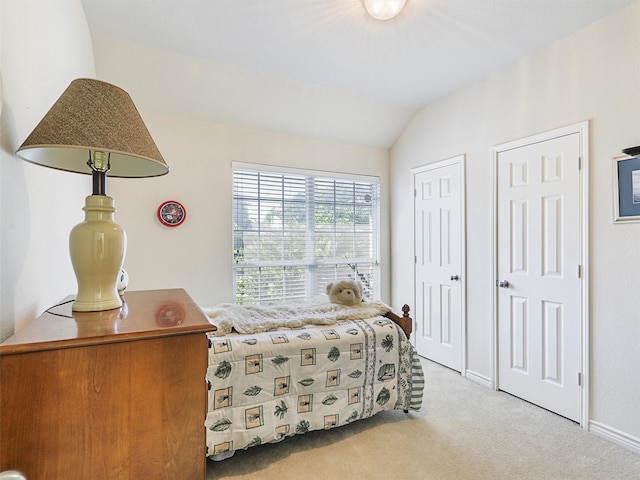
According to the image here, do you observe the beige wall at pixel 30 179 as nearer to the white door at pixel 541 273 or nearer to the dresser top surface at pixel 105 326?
the dresser top surface at pixel 105 326

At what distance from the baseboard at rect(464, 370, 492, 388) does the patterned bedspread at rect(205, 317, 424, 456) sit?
0.91m

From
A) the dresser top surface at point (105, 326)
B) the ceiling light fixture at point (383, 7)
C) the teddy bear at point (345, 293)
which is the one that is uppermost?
the ceiling light fixture at point (383, 7)

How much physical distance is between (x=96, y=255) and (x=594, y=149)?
285 centimetres

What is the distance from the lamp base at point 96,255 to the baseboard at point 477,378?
295 centimetres

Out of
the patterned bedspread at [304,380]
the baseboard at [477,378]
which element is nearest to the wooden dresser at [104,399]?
the patterned bedspread at [304,380]

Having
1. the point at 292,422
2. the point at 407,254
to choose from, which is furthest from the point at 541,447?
the point at 407,254

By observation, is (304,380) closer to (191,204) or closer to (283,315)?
(283,315)

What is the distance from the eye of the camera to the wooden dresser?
2.32 ft

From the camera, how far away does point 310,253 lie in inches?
148

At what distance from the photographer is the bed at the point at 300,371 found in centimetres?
183

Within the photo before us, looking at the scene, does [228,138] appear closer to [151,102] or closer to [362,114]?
[151,102]

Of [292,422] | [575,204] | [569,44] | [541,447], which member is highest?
[569,44]

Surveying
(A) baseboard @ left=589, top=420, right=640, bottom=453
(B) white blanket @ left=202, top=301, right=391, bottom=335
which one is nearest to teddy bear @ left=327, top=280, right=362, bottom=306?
(B) white blanket @ left=202, top=301, right=391, bottom=335

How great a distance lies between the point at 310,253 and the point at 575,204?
242 cm
